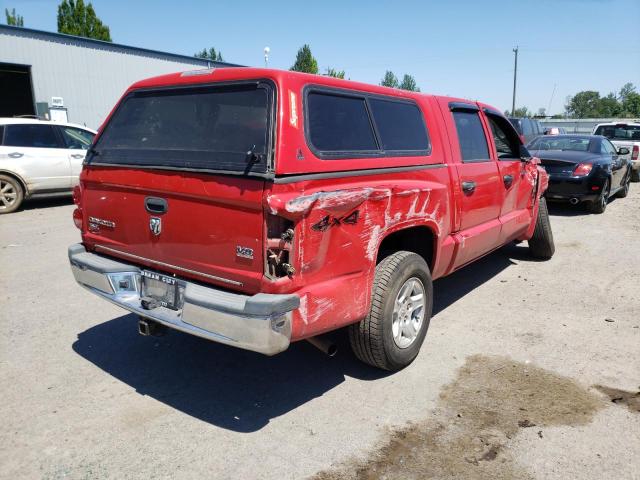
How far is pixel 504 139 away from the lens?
5.46 m

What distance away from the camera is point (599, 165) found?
31.2ft

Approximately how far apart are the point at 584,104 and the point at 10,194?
119126 millimetres

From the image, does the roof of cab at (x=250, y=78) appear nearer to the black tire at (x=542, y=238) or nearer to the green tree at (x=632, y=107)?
the black tire at (x=542, y=238)

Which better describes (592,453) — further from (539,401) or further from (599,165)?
(599,165)

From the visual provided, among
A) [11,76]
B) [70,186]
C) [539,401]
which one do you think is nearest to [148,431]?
[539,401]

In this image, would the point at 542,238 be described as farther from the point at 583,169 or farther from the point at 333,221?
the point at 333,221

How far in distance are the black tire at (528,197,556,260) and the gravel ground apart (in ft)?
4.60

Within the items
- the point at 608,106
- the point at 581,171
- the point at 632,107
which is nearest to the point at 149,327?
the point at 581,171

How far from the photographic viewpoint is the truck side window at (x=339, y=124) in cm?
298

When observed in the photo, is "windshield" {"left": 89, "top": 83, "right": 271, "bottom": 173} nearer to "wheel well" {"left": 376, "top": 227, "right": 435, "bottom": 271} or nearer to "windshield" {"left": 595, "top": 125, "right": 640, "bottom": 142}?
"wheel well" {"left": 376, "top": 227, "right": 435, "bottom": 271}

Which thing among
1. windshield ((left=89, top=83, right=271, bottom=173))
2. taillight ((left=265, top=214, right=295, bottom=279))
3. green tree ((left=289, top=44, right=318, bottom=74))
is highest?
green tree ((left=289, top=44, right=318, bottom=74))

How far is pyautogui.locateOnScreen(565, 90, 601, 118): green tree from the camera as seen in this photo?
337 ft

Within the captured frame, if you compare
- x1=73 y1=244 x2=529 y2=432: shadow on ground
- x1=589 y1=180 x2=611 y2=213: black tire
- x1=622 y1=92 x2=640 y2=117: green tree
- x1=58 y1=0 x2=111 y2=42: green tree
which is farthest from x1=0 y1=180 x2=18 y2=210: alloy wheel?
x1=622 y1=92 x2=640 y2=117: green tree

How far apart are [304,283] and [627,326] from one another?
339 centimetres
